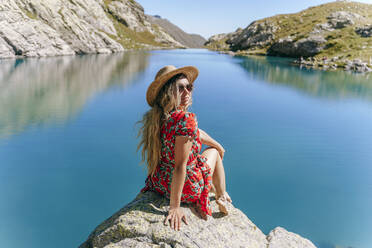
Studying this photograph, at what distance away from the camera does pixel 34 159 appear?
9.81m

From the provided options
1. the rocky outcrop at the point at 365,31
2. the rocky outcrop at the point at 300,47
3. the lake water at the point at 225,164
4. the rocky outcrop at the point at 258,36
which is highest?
the rocky outcrop at the point at 258,36

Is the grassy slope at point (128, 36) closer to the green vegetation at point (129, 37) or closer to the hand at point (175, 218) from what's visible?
the green vegetation at point (129, 37)

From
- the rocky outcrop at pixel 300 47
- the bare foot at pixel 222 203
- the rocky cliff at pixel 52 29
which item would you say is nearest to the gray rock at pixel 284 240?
→ the bare foot at pixel 222 203

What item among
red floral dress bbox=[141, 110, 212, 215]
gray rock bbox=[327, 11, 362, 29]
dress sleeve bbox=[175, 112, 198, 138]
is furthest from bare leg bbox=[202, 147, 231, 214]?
gray rock bbox=[327, 11, 362, 29]

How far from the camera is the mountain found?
58.7 metres

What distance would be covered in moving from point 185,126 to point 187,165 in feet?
2.32

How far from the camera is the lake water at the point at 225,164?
6922 millimetres

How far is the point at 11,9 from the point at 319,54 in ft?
221

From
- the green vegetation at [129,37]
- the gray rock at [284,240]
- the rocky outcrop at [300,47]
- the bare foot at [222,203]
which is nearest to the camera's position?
the bare foot at [222,203]

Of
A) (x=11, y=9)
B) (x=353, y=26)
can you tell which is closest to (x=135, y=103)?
(x=11, y=9)

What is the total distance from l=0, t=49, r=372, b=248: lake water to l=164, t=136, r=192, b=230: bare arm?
147 inches

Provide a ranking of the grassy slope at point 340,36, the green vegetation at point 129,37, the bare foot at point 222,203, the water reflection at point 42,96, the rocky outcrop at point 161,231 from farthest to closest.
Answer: the green vegetation at point 129,37 → the grassy slope at point 340,36 → the water reflection at point 42,96 → the bare foot at point 222,203 → the rocky outcrop at point 161,231

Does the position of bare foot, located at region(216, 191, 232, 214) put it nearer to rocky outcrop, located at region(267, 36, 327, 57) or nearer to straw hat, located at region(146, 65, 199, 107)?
straw hat, located at region(146, 65, 199, 107)

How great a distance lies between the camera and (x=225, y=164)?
1005cm
